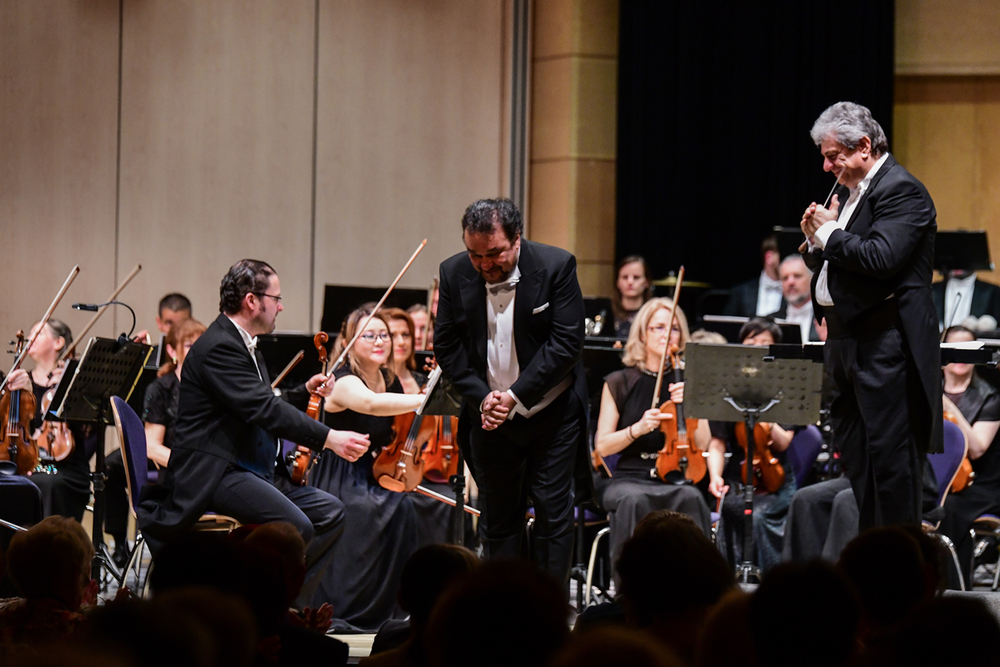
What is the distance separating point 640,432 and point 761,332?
0.95 meters

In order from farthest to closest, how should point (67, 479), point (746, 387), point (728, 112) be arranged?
1. point (728, 112)
2. point (67, 479)
3. point (746, 387)

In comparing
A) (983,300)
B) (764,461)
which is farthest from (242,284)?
(983,300)

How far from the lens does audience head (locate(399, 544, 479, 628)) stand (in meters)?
2.03

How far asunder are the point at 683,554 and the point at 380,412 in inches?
116

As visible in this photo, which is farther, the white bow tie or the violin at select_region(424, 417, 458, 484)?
the violin at select_region(424, 417, 458, 484)

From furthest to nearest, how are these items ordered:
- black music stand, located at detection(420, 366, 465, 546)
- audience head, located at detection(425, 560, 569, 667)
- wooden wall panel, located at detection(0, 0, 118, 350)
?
wooden wall panel, located at detection(0, 0, 118, 350) → black music stand, located at detection(420, 366, 465, 546) → audience head, located at detection(425, 560, 569, 667)

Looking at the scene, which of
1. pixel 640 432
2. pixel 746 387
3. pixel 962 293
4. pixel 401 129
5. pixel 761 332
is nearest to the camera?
pixel 746 387

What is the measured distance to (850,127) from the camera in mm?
3518

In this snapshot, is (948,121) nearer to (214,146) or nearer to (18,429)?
(214,146)

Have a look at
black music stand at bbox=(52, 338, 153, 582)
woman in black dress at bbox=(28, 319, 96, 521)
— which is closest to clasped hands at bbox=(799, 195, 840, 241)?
black music stand at bbox=(52, 338, 153, 582)

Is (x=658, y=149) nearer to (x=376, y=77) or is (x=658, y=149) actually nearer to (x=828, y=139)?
(x=376, y=77)

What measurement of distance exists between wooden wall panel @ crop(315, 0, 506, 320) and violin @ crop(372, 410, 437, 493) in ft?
11.0

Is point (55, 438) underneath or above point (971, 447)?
underneath

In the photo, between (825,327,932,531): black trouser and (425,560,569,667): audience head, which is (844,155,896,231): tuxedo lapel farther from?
(425,560,569,667): audience head
